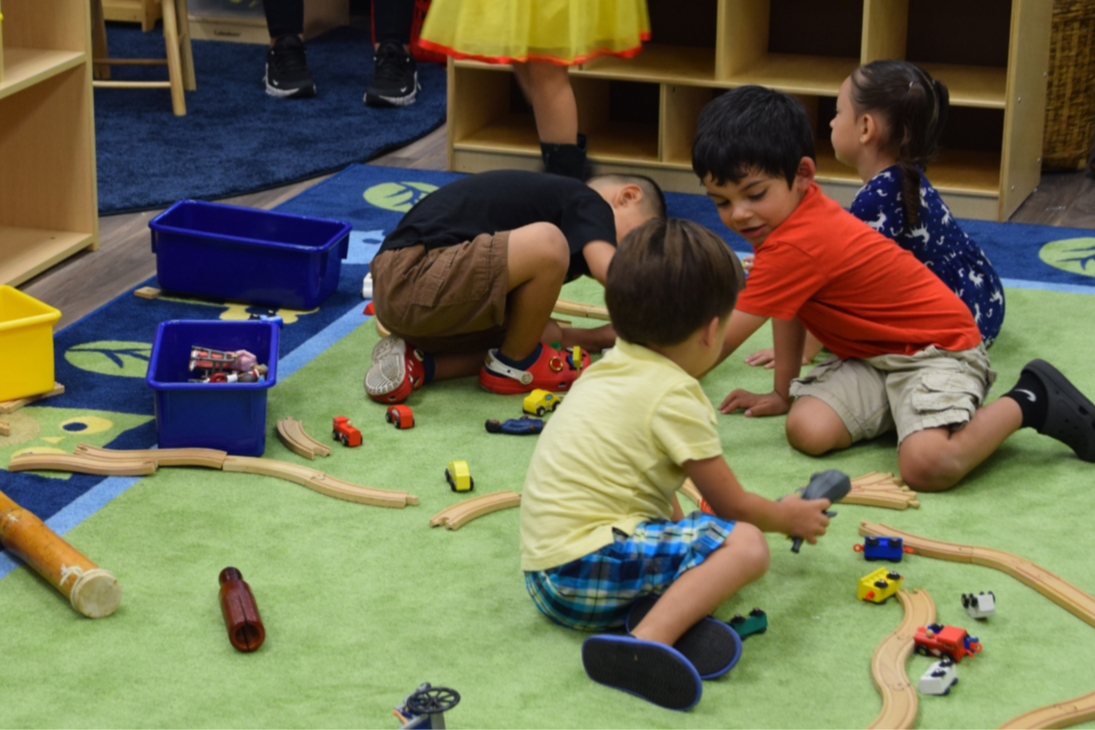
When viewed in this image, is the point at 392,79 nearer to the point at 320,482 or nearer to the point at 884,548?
the point at 320,482

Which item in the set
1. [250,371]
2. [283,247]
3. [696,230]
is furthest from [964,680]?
[283,247]

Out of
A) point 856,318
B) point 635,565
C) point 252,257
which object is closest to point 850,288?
point 856,318

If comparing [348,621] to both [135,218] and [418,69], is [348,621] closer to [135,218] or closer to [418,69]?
[135,218]

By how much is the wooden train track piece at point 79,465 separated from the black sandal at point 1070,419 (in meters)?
1.42

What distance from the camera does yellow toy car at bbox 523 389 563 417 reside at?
2088 millimetres

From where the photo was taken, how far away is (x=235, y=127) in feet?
12.7

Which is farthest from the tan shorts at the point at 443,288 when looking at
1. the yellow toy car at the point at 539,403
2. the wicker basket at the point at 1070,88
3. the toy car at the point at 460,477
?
the wicker basket at the point at 1070,88

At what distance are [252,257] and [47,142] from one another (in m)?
0.71

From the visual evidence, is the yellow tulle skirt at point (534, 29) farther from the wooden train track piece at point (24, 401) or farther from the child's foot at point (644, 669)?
the child's foot at point (644, 669)

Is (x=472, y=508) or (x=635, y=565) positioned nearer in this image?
(x=635, y=565)

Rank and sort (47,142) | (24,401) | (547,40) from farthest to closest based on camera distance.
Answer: (547,40)
(47,142)
(24,401)

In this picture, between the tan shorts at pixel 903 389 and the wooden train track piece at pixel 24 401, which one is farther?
the wooden train track piece at pixel 24 401

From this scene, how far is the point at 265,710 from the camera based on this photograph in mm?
1310

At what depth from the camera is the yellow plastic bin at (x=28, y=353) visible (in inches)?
78.5
